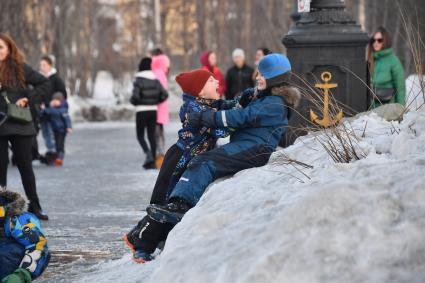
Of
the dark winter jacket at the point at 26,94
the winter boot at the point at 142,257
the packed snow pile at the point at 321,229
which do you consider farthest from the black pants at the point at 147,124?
the packed snow pile at the point at 321,229

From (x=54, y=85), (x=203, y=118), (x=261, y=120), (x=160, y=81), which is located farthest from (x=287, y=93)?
(x=54, y=85)

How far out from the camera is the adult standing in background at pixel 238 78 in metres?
16.4

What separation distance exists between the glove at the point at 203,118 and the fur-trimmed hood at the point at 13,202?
117 centimetres

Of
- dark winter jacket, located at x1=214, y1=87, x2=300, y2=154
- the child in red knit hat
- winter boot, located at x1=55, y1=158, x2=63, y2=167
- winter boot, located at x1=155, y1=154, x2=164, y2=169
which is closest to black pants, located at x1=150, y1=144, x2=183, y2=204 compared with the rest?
the child in red knit hat

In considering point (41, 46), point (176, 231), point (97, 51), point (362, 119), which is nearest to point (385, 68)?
point (362, 119)

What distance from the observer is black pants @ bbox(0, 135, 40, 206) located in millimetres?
8898

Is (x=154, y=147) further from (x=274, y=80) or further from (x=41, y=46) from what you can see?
(x=41, y=46)

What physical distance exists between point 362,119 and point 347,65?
328cm

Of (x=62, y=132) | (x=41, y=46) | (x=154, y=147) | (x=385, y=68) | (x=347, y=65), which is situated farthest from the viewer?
(x=41, y=46)

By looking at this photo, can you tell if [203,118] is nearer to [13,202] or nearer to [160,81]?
[13,202]

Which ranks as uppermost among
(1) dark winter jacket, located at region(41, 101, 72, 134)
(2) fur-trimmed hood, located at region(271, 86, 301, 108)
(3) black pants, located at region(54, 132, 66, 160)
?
(2) fur-trimmed hood, located at region(271, 86, 301, 108)

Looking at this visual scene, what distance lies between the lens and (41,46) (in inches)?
1060

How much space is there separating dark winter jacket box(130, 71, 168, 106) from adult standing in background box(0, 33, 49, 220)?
5.10 metres

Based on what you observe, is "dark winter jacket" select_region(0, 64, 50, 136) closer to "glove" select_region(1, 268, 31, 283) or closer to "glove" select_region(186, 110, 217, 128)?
"glove" select_region(186, 110, 217, 128)
